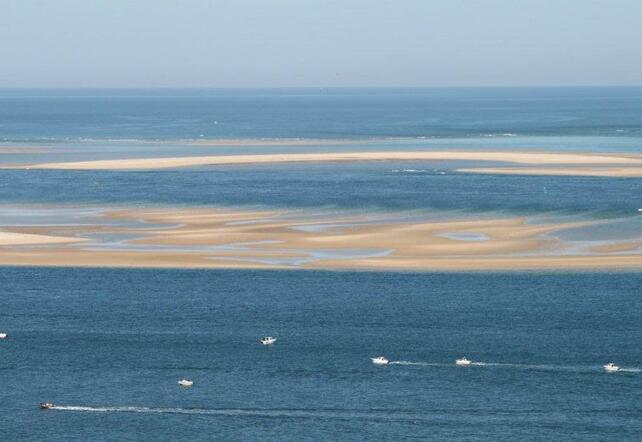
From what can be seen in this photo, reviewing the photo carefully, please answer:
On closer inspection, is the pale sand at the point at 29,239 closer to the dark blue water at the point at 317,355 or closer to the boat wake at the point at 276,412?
the dark blue water at the point at 317,355

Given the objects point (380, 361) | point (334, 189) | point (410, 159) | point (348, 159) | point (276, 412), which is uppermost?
point (380, 361)

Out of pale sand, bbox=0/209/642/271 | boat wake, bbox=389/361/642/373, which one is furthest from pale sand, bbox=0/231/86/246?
boat wake, bbox=389/361/642/373

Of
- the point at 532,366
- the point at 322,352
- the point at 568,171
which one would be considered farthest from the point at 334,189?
the point at 532,366

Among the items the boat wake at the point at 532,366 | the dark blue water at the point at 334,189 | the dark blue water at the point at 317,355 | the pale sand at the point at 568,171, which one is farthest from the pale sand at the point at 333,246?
the pale sand at the point at 568,171

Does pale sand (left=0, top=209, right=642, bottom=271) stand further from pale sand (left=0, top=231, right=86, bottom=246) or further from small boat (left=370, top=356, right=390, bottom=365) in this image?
small boat (left=370, top=356, right=390, bottom=365)

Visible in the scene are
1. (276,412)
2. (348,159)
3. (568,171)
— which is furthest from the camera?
(348,159)

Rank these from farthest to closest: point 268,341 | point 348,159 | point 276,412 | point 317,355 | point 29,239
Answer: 1. point 348,159
2. point 29,239
3. point 268,341
4. point 317,355
5. point 276,412

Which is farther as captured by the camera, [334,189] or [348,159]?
[348,159]

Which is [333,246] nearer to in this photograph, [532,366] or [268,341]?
[268,341]
